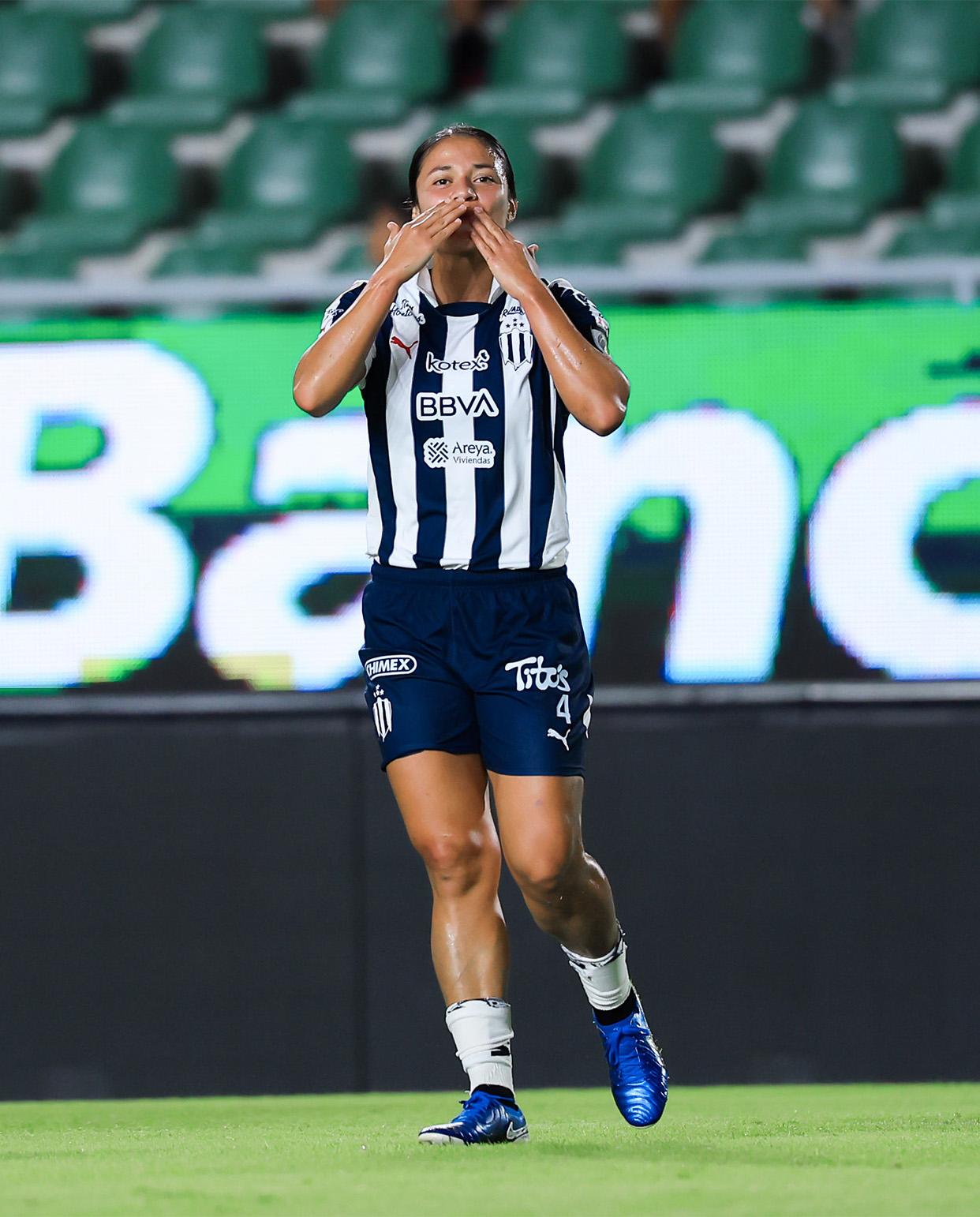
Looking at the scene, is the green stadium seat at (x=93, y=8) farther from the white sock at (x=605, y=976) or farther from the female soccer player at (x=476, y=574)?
A: the white sock at (x=605, y=976)

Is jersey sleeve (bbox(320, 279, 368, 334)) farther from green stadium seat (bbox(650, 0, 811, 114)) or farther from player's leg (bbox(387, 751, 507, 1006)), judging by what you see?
green stadium seat (bbox(650, 0, 811, 114))

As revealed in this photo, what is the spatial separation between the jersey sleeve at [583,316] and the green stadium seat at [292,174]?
4.59 metres

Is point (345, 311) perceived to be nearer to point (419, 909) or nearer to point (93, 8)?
point (419, 909)

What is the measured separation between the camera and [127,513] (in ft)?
15.6

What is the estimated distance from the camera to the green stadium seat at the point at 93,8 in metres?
8.75

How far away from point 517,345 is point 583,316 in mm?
137

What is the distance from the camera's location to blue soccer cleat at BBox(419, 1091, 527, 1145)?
3010 millimetres

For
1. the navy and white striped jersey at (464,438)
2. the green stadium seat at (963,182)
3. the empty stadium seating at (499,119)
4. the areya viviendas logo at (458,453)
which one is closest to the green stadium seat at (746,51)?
the empty stadium seating at (499,119)

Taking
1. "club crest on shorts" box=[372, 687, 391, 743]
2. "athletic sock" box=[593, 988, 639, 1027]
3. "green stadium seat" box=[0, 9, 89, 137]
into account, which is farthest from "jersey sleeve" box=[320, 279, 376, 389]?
"green stadium seat" box=[0, 9, 89, 137]

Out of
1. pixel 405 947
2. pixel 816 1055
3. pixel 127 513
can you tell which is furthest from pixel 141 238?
pixel 816 1055

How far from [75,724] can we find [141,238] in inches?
139

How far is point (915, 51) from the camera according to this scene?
8.21 m

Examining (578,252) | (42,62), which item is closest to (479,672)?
(578,252)

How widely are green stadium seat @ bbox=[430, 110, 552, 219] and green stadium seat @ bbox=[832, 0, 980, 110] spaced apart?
1.33 meters
